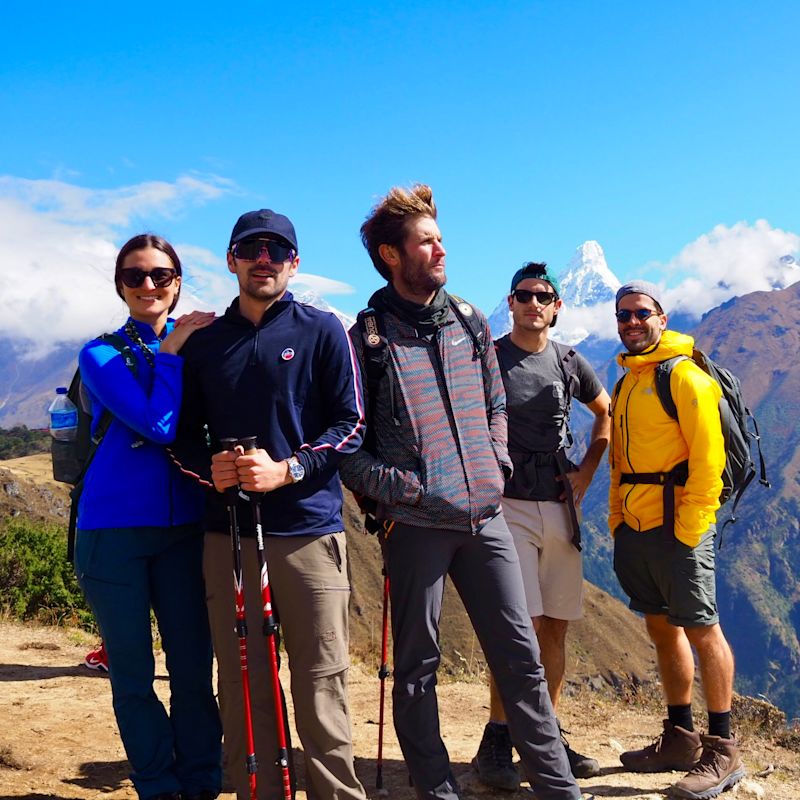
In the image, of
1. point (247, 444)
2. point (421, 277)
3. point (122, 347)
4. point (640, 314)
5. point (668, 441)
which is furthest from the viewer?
→ point (640, 314)

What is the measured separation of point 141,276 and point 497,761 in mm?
3960

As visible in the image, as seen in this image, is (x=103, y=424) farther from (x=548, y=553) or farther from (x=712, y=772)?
(x=712, y=772)

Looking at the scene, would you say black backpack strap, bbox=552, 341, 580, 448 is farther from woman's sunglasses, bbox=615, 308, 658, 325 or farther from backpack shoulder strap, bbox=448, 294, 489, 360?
backpack shoulder strap, bbox=448, 294, 489, 360

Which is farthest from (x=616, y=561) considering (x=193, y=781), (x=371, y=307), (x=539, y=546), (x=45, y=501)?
(x=45, y=501)

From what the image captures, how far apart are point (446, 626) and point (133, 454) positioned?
7688cm

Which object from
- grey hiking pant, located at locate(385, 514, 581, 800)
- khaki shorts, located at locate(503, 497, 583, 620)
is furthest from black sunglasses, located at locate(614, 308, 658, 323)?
grey hiking pant, located at locate(385, 514, 581, 800)

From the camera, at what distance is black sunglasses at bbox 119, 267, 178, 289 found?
469 cm

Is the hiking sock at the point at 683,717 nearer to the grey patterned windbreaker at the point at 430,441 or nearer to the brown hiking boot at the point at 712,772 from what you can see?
the brown hiking boot at the point at 712,772

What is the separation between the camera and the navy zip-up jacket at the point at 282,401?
424 cm

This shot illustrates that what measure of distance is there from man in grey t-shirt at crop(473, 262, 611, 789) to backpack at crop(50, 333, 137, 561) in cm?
267

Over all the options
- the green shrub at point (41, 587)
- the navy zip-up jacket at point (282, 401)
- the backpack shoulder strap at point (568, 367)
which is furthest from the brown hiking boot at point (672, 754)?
the green shrub at point (41, 587)

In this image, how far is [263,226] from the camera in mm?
4367

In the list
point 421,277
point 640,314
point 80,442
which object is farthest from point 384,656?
point 640,314

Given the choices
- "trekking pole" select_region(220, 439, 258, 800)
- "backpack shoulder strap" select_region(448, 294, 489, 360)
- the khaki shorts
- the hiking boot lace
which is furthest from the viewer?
A: the khaki shorts
